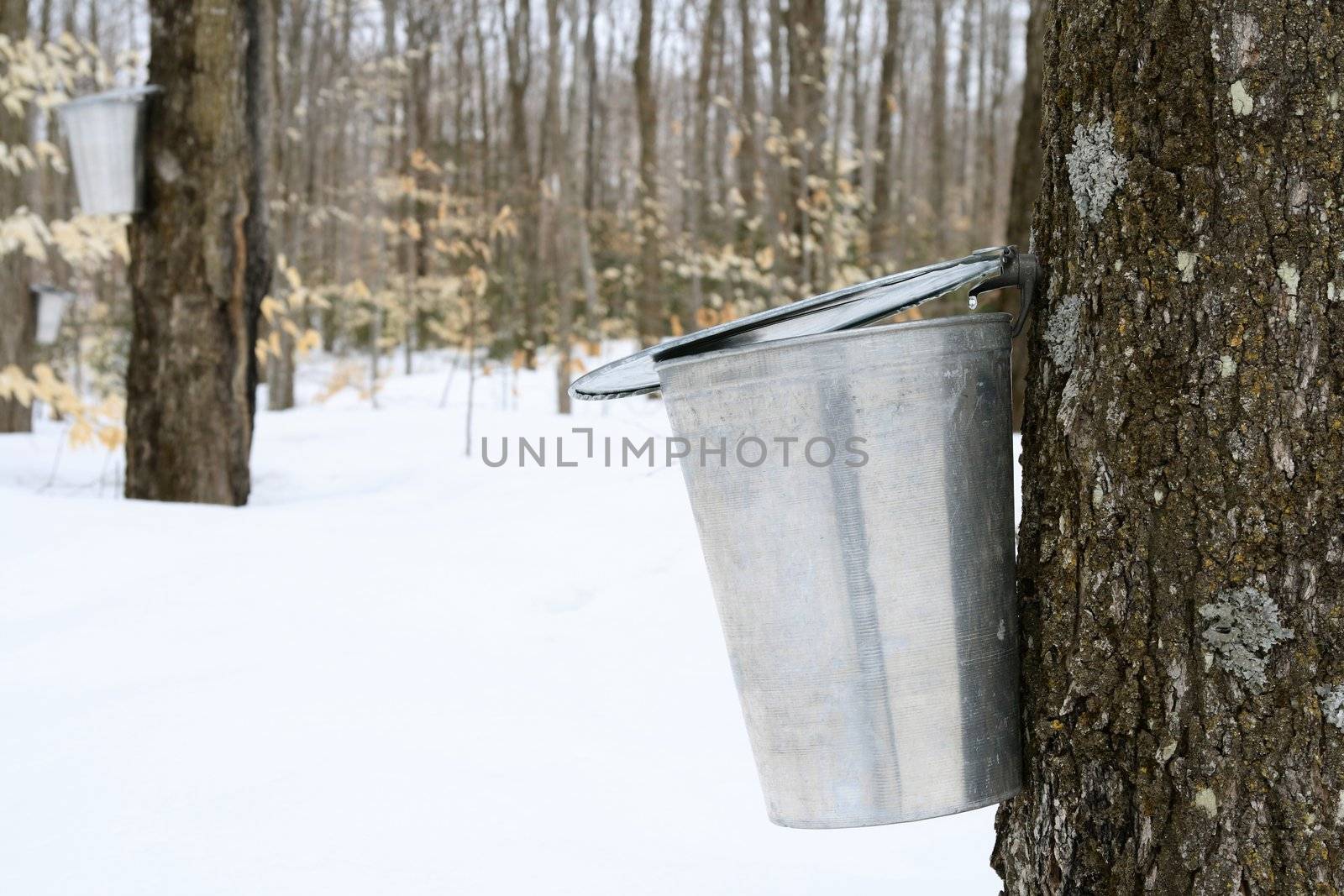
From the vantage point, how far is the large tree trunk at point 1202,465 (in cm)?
101

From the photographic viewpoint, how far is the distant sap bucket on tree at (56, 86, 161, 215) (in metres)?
3.83

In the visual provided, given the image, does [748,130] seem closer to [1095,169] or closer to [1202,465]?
[1095,169]

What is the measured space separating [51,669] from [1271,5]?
2.55 meters

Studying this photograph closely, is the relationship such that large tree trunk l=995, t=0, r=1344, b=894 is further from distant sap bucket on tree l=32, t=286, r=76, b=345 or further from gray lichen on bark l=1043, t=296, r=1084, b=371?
distant sap bucket on tree l=32, t=286, r=76, b=345

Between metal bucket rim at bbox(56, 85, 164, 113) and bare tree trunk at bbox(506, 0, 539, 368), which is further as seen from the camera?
bare tree trunk at bbox(506, 0, 539, 368)

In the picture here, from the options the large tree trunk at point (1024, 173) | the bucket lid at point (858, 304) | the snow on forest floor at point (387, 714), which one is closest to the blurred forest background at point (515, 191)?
the large tree trunk at point (1024, 173)

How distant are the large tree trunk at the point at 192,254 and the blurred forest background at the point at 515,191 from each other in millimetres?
204

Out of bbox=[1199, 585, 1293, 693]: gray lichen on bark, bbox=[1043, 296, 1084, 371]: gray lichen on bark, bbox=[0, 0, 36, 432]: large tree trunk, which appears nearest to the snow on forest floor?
bbox=[1199, 585, 1293, 693]: gray lichen on bark

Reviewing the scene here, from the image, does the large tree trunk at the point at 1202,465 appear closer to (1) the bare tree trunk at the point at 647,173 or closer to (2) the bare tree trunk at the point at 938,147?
(1) the bare tree trunk at the point at 647,173

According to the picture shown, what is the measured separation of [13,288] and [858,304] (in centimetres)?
746

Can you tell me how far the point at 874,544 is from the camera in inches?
44.7

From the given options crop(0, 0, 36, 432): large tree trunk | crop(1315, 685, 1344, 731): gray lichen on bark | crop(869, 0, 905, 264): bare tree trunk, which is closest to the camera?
crop(1315, 685, 1344, 731): gray lichen on bark

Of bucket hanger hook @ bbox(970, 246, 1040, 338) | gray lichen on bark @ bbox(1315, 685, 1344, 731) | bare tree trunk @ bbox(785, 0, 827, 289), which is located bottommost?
gray lichen on bark @ bbox(1315, 685, 1344, 731)

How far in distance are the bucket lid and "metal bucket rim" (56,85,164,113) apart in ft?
11.2
